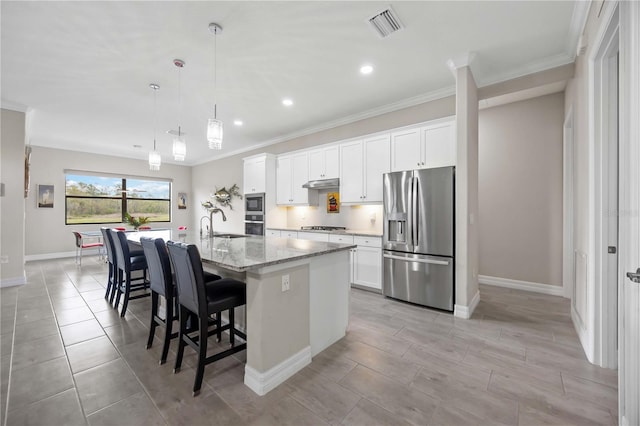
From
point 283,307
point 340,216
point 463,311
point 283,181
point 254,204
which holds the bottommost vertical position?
point 463,311

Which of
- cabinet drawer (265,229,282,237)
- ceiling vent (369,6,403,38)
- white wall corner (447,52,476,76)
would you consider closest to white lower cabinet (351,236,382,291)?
cabinet drawer (265,229,282,237)

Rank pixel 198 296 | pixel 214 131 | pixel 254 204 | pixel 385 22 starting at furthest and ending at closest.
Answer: pixel 254 204 < pixel 214 131 < pixel 385 22 < pixel 198 296

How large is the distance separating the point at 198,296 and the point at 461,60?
11.5ft

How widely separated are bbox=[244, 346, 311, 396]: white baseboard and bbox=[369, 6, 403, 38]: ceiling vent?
290 cm

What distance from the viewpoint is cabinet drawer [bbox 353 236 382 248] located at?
3.87 metres

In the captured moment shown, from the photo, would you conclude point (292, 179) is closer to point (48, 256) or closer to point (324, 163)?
point (324, 163)

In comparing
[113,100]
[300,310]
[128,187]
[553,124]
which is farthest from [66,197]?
[553,124]

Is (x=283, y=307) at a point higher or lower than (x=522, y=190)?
lower

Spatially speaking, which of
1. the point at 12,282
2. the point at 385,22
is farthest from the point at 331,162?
the point at 12,282

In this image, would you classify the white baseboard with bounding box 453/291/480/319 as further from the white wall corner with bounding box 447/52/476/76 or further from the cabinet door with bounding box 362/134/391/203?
the white wall corner with bounding box 447/52/476/76

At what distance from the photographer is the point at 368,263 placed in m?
3.98

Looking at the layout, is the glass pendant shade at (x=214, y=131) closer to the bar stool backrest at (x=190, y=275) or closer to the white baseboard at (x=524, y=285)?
the bar stool backrest at (x=190, y=275)

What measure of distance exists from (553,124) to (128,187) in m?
9.98

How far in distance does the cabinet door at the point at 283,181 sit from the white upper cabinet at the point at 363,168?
139cm
